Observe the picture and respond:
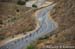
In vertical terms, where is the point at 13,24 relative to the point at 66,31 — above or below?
below

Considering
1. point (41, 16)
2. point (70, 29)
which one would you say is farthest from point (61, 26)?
point (41, 16)

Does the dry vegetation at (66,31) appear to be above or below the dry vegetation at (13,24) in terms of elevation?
above

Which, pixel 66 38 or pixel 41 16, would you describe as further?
pixel 41 16

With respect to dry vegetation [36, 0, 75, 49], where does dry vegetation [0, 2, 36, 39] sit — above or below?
below

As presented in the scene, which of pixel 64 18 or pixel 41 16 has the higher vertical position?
pixel 64 18

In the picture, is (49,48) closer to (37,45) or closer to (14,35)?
(37,45)

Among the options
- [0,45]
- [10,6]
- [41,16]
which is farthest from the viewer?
[10,6]

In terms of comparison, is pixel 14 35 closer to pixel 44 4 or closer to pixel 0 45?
pixel 0 45

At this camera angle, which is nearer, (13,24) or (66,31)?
(66,31)

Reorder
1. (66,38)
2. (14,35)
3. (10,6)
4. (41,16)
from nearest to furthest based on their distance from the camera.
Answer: (66,38) < (14,35) < (41,16) < (10,6)

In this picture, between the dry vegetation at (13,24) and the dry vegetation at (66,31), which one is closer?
the dry vegetation at (66,31)

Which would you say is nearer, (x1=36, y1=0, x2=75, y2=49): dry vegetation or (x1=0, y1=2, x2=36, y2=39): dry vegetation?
(x1=36, y1=0, x2=75, y2=49): dry vegetation
